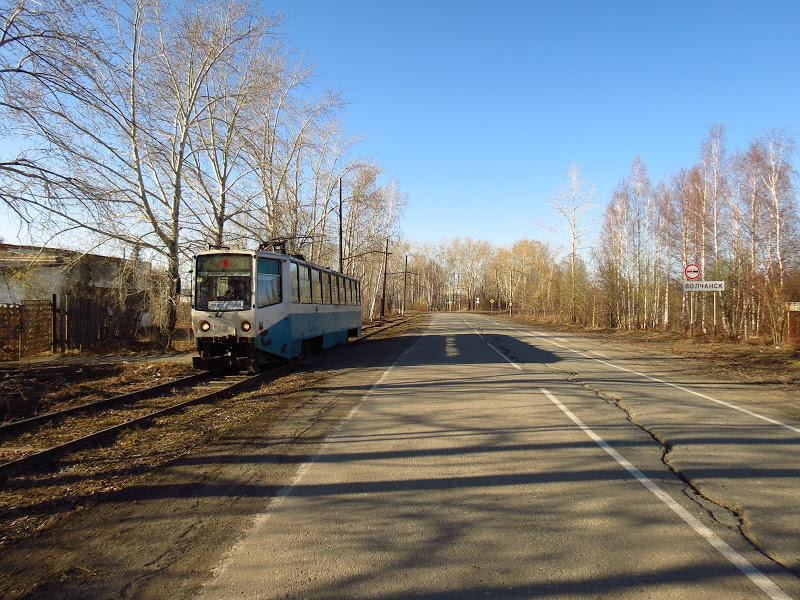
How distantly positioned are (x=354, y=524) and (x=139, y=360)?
13.7 meters

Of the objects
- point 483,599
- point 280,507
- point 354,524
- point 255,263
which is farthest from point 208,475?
point 255,263

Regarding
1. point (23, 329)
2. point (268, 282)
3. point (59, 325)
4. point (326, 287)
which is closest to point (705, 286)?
point (326, 287)

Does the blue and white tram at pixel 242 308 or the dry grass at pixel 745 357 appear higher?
the blue and white tram at pixel 242 308

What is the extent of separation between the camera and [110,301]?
63.8ft

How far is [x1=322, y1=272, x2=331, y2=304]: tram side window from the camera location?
1848cm

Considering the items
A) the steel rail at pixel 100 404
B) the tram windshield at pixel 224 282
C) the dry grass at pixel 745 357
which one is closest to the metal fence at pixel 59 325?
the tram windshield at pixel 224 282

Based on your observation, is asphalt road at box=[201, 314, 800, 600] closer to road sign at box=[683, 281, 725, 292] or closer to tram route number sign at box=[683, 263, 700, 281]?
road sign at box=[683, 281, 725, 292]

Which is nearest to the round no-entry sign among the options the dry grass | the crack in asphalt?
the dry grass

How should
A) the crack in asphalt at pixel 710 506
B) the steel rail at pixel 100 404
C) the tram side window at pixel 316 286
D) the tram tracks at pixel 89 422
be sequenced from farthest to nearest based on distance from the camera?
the tram side window at pixel 316 286
the steel rail at pixel 100 404
the tram tracks at pixel 89 422
the crack in asphalt at pixel 710 506

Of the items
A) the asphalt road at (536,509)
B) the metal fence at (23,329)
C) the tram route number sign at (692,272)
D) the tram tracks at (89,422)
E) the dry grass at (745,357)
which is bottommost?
the tram tracks at (89,422)

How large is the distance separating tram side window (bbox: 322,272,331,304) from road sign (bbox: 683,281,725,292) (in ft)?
46.9

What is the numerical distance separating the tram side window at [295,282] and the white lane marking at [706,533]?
10.1 meters

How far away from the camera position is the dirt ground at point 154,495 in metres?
3.41

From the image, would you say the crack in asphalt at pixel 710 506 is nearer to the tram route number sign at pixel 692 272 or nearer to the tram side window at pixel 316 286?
the tram side window at pixel 316 286
